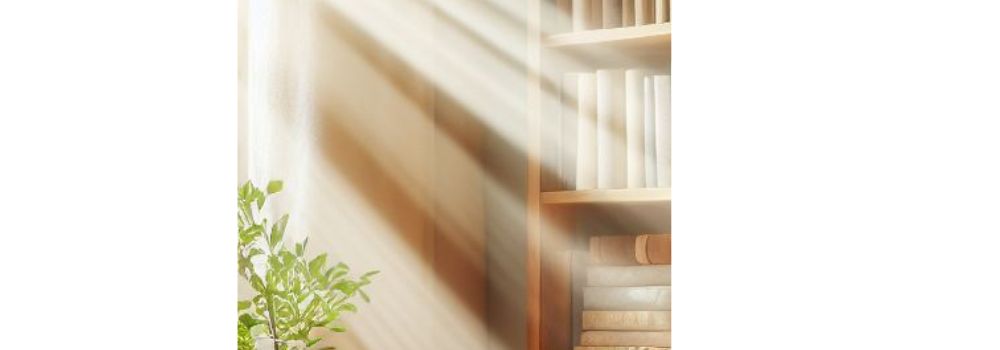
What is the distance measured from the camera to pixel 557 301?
224cm

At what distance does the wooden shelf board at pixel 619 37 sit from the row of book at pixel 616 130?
58mm

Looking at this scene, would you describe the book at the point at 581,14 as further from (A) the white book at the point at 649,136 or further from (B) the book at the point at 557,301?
(B) the book at the point at 557,301

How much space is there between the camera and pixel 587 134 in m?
2.17

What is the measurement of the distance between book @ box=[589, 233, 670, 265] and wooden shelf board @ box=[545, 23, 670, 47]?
0.37 meters

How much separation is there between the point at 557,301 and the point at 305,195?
0.56 metres

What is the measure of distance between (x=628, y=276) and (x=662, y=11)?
0.50m

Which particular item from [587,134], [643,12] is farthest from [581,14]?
[587,134]

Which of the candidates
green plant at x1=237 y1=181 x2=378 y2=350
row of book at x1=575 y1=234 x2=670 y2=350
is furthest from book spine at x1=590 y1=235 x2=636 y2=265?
green plant at x1=237 y1=181 x2=378 y2=350

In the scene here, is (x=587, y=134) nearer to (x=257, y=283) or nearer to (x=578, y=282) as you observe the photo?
(x=578, y=282)

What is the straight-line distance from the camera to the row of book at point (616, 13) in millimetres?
2108

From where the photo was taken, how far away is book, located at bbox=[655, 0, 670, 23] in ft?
6.86

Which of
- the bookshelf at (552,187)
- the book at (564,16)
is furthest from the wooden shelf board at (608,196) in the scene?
the book at (564,16)
